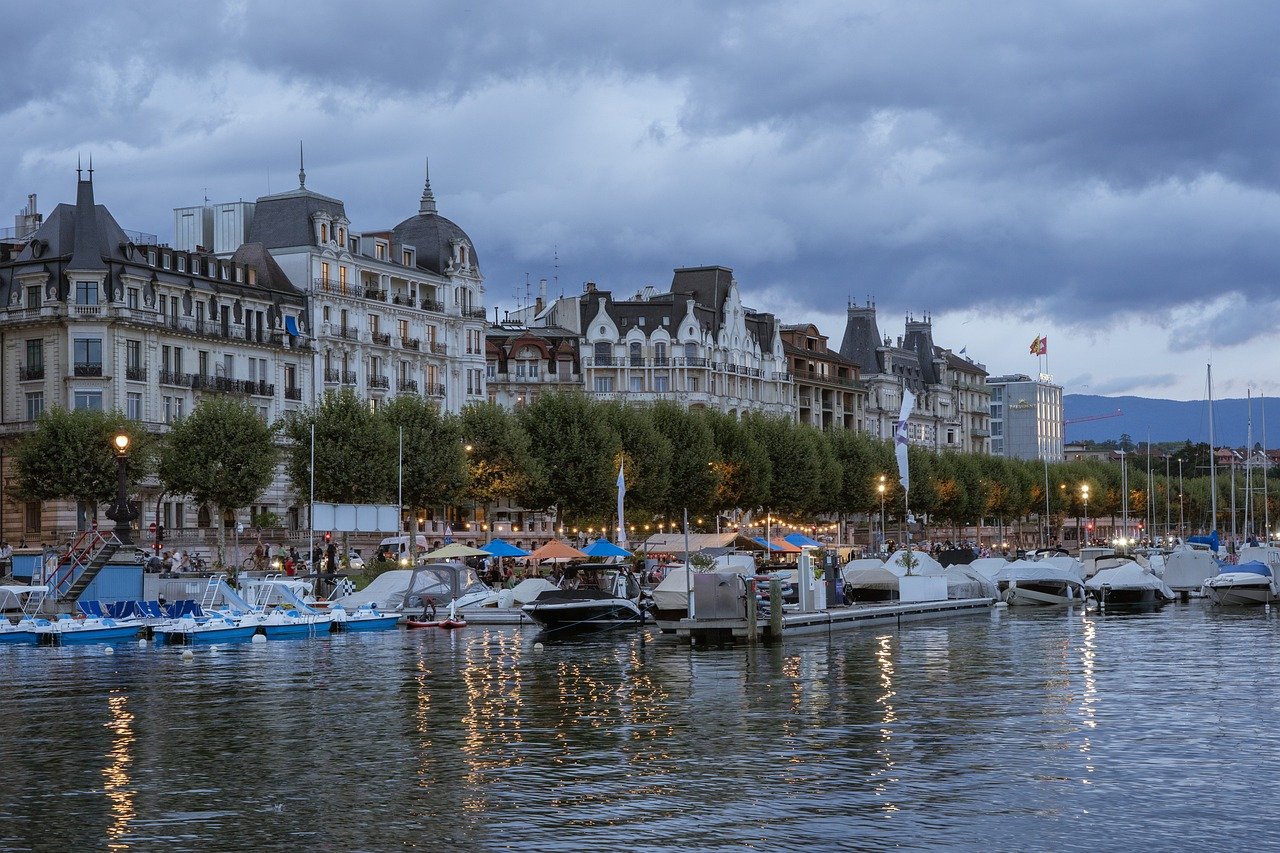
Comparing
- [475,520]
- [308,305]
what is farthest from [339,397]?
[475,520]

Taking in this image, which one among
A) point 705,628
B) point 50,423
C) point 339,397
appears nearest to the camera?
point 705,628

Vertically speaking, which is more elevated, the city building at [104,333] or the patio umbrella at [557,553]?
the city building at [104,333]

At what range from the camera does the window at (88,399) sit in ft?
331

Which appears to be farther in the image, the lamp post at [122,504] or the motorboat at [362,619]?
the motorboat at [362,619]

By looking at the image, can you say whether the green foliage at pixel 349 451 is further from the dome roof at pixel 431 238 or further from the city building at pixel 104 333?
the dome roof at pixel 431 238

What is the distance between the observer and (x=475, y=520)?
13400cm

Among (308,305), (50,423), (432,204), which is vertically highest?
(432,204)

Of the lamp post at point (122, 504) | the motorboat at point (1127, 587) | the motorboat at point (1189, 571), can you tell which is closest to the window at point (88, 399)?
the lamp post at point (122, 504)

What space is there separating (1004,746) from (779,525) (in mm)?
130688

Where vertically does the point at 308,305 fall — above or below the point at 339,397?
above

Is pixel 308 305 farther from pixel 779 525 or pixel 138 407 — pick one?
pixel 779 525

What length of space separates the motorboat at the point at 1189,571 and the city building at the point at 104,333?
5580 centimetres

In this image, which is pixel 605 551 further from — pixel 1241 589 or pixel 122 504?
pixel 122 504

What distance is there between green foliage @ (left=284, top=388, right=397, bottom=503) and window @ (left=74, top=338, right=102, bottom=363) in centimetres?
1239
